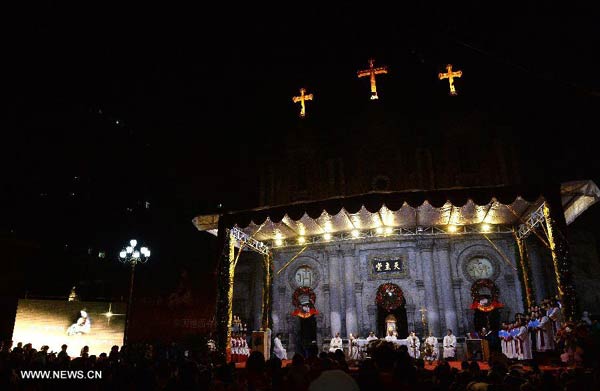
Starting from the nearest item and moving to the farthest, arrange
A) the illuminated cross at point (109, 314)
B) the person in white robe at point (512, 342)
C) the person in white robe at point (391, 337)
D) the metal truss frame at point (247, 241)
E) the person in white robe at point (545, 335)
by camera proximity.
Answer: the person in white robe at point (545, 335), the person in white robe at point (512, 342), the metal truss frame at point (247, 241), the person in white robe at point (391, 337), the illuminated cross at point (109, 314)

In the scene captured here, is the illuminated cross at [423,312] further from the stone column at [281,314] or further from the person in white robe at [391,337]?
the stone column at [281,314]

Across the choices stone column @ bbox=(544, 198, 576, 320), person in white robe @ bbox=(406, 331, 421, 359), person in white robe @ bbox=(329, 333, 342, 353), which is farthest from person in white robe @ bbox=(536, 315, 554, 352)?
person in white robe @ bbox=(329, 333, 342, 353)

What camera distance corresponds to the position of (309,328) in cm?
2388

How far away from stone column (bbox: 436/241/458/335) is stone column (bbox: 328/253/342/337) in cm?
566

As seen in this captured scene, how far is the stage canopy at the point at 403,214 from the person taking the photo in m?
13.5

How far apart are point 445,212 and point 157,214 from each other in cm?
2605

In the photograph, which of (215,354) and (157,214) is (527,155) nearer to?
(215,354)

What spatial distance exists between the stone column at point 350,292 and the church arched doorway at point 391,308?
1393 mm

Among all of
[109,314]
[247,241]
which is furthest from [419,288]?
[109,314]

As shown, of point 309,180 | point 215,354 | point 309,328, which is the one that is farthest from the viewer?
point 309,180

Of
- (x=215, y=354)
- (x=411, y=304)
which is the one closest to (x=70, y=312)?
(x=215, y=354)

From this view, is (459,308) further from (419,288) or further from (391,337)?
(391,337)

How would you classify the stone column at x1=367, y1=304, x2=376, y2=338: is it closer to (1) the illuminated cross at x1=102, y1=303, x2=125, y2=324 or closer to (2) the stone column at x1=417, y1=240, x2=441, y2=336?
(2) the stone column at x1=417, y1=240, x2=441, y2=336

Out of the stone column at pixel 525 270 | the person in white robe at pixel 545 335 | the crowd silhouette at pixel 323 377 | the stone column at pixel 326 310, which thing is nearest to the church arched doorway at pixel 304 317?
the stone column at pixel 326 310
